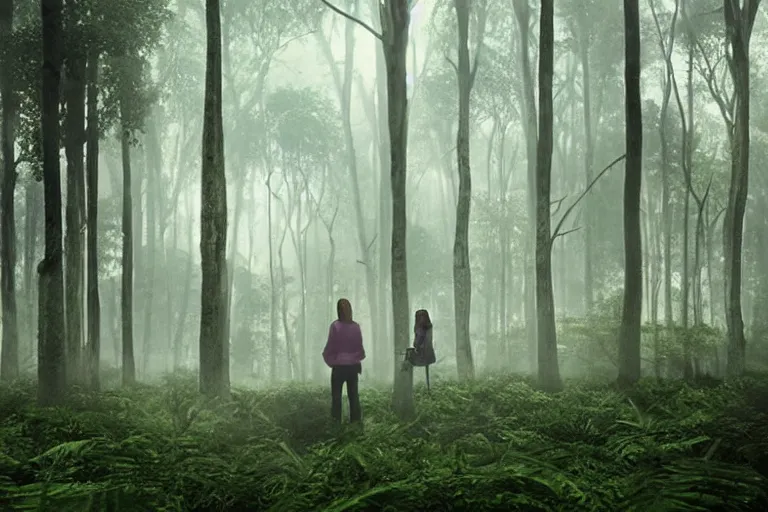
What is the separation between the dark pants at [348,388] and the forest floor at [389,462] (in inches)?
13.0

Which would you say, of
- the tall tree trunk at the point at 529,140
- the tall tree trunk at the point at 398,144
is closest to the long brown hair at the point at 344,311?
the tall tree trunk at the point at 398,144

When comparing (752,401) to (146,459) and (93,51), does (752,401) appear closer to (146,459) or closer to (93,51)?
(146,459)

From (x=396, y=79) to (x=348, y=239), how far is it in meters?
41.8

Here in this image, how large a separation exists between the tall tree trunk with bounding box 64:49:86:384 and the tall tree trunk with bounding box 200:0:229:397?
436 cm

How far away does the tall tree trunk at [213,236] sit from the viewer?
10.1m

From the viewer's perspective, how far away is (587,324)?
64.7 feet

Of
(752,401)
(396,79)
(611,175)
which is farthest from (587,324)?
(611,175)

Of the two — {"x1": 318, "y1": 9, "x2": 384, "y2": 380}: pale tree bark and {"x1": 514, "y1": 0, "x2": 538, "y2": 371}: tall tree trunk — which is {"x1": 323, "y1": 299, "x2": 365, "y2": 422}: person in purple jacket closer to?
{"x1": 514, "y1": 0, "x2": 538, "y2": 371}: tall tree trunk

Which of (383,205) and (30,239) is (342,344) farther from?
(30,239)

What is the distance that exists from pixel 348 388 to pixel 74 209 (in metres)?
8.37

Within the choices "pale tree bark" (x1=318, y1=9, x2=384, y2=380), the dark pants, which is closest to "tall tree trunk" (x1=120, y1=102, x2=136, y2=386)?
the dark pants

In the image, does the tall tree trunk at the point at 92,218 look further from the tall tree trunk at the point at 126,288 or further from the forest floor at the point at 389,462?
the forest floor at the point at 389,462

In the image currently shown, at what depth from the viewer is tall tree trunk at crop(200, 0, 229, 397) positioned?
1015 cm

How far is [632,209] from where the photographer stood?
41.7 feet
